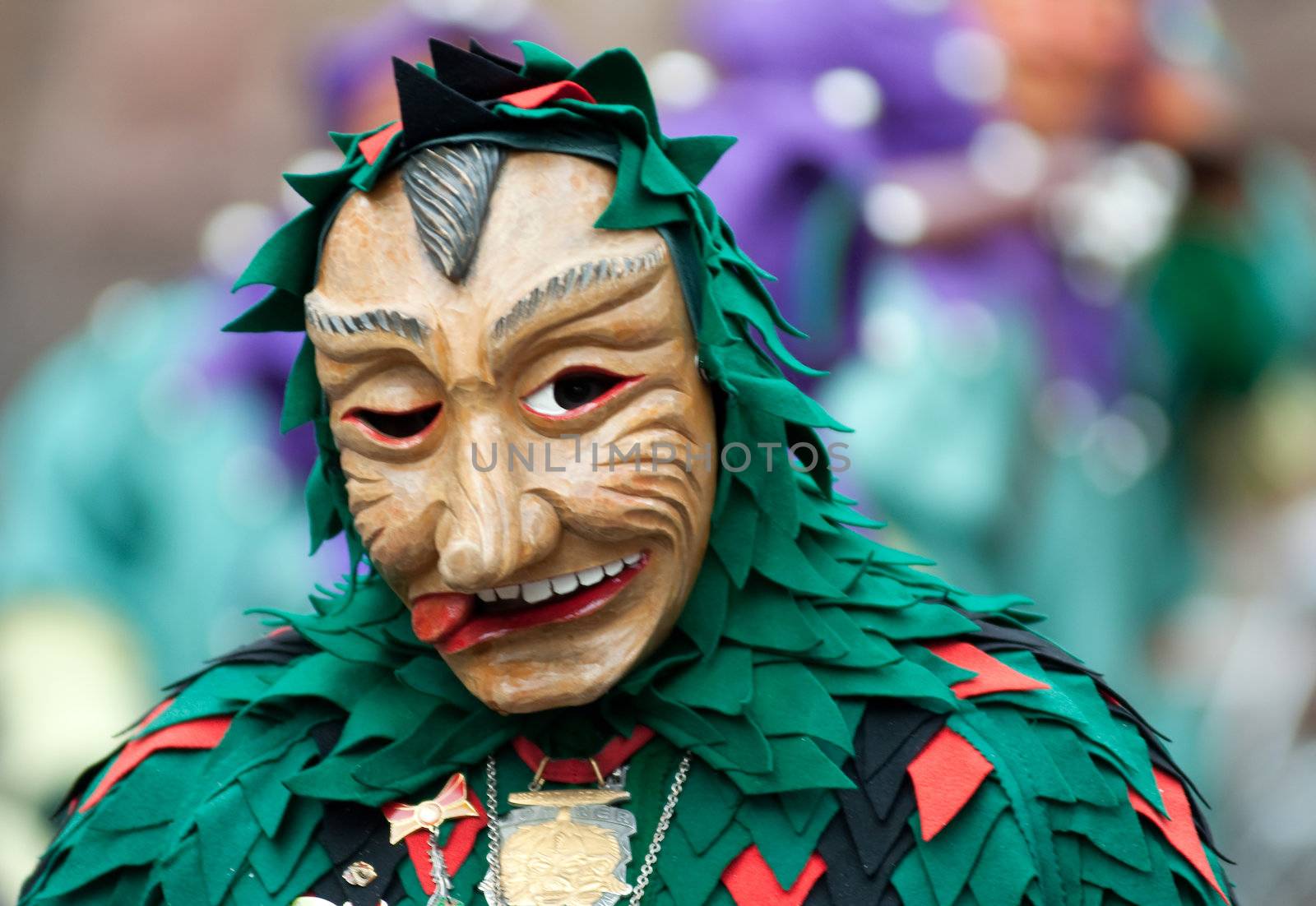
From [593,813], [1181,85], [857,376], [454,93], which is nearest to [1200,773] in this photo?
[857,376]

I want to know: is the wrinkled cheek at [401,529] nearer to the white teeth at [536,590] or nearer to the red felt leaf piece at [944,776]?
the white teeth at [536,590]

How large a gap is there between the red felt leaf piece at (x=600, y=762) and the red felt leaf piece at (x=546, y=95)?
0.49 metres

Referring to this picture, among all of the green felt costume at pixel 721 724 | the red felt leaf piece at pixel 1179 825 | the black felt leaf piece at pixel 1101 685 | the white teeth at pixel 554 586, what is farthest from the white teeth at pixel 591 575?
the red felt leaf piece at pixel 1179 825

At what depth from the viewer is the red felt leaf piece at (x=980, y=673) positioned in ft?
4.78

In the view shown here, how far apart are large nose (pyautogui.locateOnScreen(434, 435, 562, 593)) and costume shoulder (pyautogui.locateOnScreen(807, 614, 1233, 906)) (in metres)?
0.30

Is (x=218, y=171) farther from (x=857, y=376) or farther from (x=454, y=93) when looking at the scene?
(x=454, y=93)

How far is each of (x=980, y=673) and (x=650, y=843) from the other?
0.29 metres

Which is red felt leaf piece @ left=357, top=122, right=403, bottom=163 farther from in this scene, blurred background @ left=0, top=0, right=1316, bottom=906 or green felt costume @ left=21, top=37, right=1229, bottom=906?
blurred background @ left=0, top=0, right=1316, bottom=906

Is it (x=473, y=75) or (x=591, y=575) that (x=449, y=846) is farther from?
(x=473, y=75)

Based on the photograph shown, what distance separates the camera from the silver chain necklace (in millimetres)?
1420

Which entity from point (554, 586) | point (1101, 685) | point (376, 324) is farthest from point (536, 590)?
point (1101, 685)

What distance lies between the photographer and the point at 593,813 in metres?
1.45

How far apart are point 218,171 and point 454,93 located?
2887 millimetres

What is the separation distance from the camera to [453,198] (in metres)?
1.37
